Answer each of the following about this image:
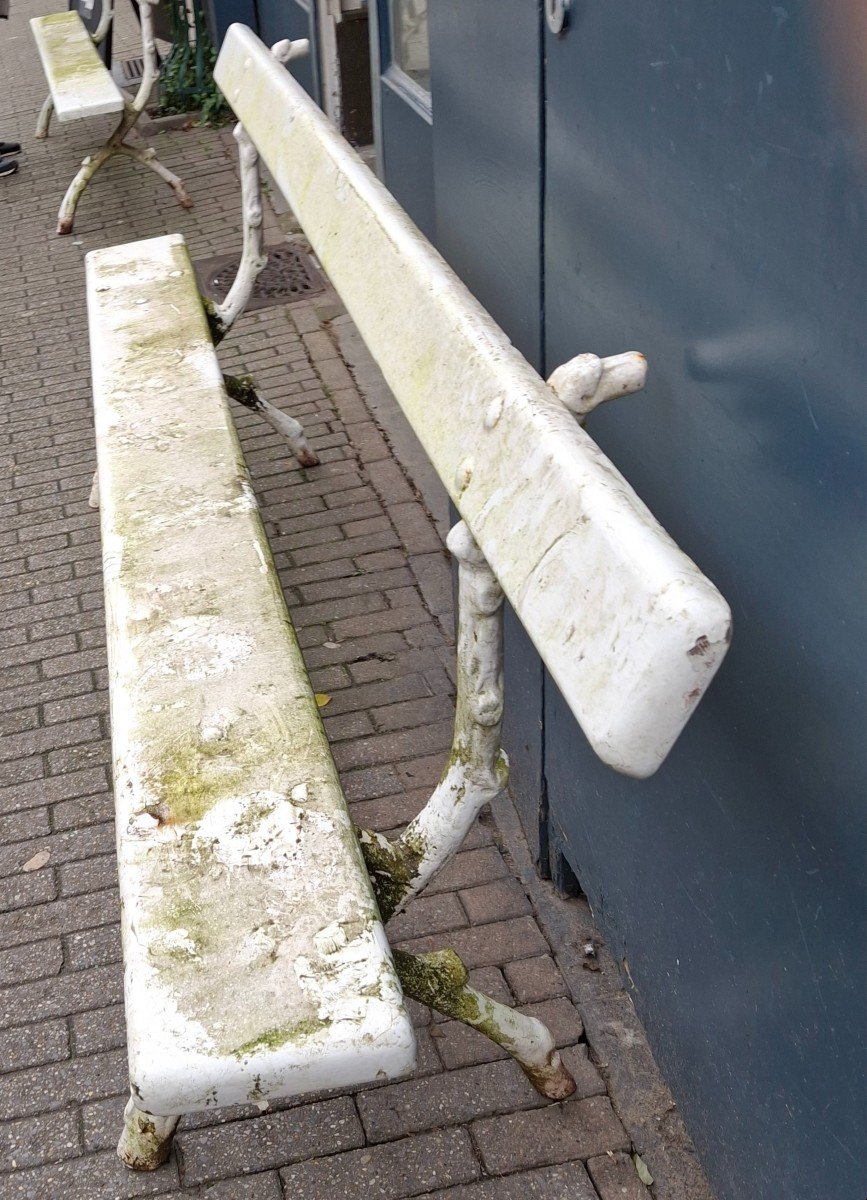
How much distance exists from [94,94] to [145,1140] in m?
6.28

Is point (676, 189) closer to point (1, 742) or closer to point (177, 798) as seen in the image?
point (177, 798)

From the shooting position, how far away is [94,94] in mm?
7125

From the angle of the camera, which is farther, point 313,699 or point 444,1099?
point 444,1099

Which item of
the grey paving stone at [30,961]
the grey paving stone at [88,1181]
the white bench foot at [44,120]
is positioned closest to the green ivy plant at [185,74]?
the white bench foot at [44,120]

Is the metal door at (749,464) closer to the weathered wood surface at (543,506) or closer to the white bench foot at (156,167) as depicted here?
the weathered wood surface at (543,506)

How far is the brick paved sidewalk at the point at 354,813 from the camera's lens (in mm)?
2377

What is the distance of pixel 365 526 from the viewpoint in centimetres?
440

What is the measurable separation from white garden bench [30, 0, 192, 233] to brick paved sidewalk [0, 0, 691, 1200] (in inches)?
52.4

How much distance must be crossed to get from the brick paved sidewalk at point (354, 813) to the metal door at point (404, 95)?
2.75 feet

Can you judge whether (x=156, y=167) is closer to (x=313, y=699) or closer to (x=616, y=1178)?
(x=313, y=699)

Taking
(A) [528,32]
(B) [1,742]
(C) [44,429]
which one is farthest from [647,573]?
(C) [44,429]

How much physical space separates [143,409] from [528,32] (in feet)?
5.31

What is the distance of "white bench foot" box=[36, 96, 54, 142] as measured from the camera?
8.82 m

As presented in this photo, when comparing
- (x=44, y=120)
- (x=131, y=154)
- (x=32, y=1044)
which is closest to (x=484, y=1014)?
(x=32, y=1044)
